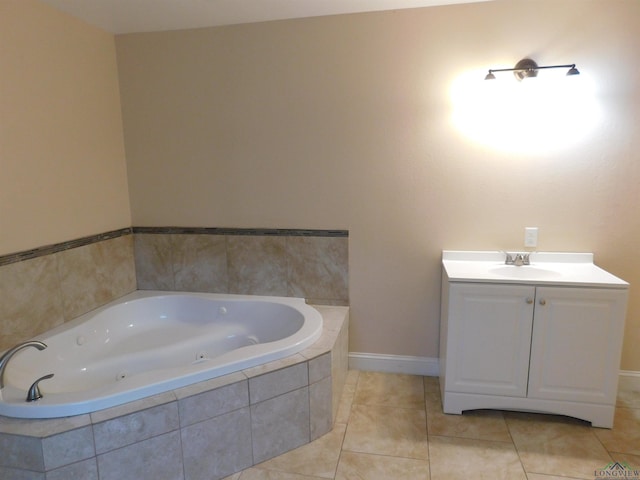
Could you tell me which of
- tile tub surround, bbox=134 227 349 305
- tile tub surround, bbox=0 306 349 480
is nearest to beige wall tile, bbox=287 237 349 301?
tile tub surround, bbox=134 227 349 305

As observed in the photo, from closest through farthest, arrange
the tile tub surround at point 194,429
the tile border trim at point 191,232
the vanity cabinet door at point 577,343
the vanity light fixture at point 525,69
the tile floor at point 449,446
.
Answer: the tile tub surround at point 194,429
the tile floor at point 449,446
the vanity cabinet door at point 577,343
the vanity light fixture at point 525,69
the tile border trim at point 191,232

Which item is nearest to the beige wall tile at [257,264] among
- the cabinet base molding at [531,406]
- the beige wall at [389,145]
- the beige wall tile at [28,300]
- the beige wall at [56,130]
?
the beige wall at [389,145]

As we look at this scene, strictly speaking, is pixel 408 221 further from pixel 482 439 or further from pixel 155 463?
pixel 155 463

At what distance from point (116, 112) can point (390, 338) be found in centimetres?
245

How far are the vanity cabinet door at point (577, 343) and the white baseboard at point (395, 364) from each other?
684 mm

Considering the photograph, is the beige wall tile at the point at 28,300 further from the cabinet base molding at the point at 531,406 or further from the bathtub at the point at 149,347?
the cabinet base molding at the point at 531,406

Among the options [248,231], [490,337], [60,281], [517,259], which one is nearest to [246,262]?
[248,231]

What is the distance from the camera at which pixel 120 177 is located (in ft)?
8.99

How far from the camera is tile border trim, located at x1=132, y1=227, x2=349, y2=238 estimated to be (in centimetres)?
260

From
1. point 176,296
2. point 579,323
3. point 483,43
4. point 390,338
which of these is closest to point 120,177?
point 176,296

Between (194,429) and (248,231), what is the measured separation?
4.46 feet

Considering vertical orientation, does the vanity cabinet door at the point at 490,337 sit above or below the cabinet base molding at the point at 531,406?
above

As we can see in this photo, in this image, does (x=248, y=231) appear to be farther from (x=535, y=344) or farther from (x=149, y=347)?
(x=535, y=344)

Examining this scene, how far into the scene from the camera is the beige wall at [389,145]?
218 cm
